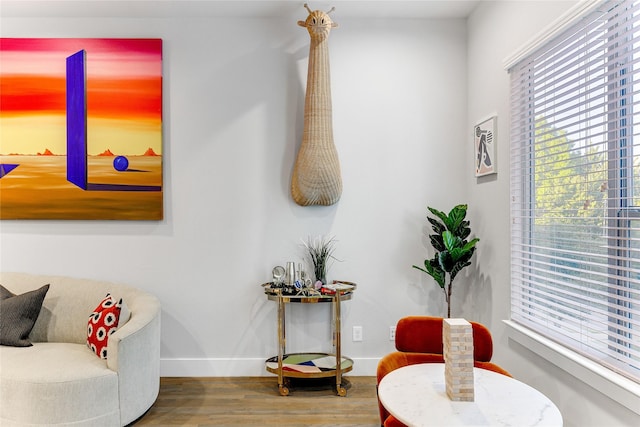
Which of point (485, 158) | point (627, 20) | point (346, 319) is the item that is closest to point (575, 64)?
point (627, 20)

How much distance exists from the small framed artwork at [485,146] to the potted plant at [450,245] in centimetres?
31

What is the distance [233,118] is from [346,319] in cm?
179

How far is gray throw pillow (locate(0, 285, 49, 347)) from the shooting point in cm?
283

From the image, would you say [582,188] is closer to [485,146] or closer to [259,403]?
[485,146]

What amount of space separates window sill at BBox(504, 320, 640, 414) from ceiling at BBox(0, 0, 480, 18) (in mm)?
2331

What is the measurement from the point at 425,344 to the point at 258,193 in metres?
1.78

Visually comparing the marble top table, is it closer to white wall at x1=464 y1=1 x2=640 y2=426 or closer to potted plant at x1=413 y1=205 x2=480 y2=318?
white wall at x1=464 y1=1 x2=640 y2=426

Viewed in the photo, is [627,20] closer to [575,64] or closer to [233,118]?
[575,64]

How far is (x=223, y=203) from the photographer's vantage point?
3.44 meters

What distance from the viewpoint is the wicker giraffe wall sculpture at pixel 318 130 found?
3.23 meters

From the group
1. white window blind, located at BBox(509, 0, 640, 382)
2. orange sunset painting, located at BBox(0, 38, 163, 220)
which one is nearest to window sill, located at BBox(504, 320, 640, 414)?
white window blind, located at BBox(509, 0, 640, 382)

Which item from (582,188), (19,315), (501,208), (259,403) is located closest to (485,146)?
(501,208)

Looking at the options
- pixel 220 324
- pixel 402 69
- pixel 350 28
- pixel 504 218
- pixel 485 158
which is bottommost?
pixel 220 324

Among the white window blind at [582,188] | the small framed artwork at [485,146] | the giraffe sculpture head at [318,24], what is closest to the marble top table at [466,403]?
the white window blind at [582,188]
